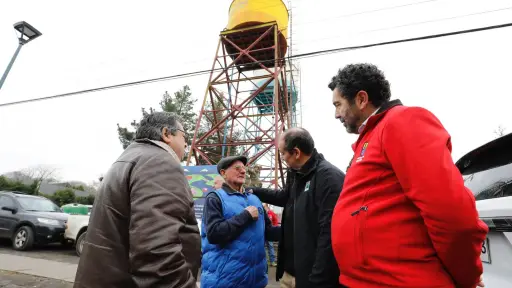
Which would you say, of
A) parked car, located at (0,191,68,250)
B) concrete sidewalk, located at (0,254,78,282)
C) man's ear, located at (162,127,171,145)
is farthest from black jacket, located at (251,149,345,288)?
parked car, located at (0,191,68,250)

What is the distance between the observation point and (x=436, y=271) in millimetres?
909

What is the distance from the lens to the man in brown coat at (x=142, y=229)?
104 centimetres

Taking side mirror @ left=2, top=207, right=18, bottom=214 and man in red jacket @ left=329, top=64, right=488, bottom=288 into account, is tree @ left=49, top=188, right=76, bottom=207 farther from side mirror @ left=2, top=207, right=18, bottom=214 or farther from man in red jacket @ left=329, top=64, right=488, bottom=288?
man in red jacket @ left=329, top=64, right=488, bottom=288

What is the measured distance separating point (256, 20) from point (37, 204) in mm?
9144

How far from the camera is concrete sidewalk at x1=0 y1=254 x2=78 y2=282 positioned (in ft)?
15.5

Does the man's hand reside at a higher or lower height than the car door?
higher

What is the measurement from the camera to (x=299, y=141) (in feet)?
6.14

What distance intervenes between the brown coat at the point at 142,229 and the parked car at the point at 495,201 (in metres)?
1.28

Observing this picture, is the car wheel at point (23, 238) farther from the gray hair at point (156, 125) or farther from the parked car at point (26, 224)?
the gray hair at point (156, 125)

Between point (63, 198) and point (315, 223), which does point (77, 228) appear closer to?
point (315, 223)

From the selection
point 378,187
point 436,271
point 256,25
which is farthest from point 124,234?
point 256,25

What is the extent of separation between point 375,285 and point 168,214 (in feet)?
2.76

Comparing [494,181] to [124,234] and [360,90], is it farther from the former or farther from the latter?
[124,234]

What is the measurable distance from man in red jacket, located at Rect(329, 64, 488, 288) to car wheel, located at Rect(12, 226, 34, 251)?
8.92 metres
